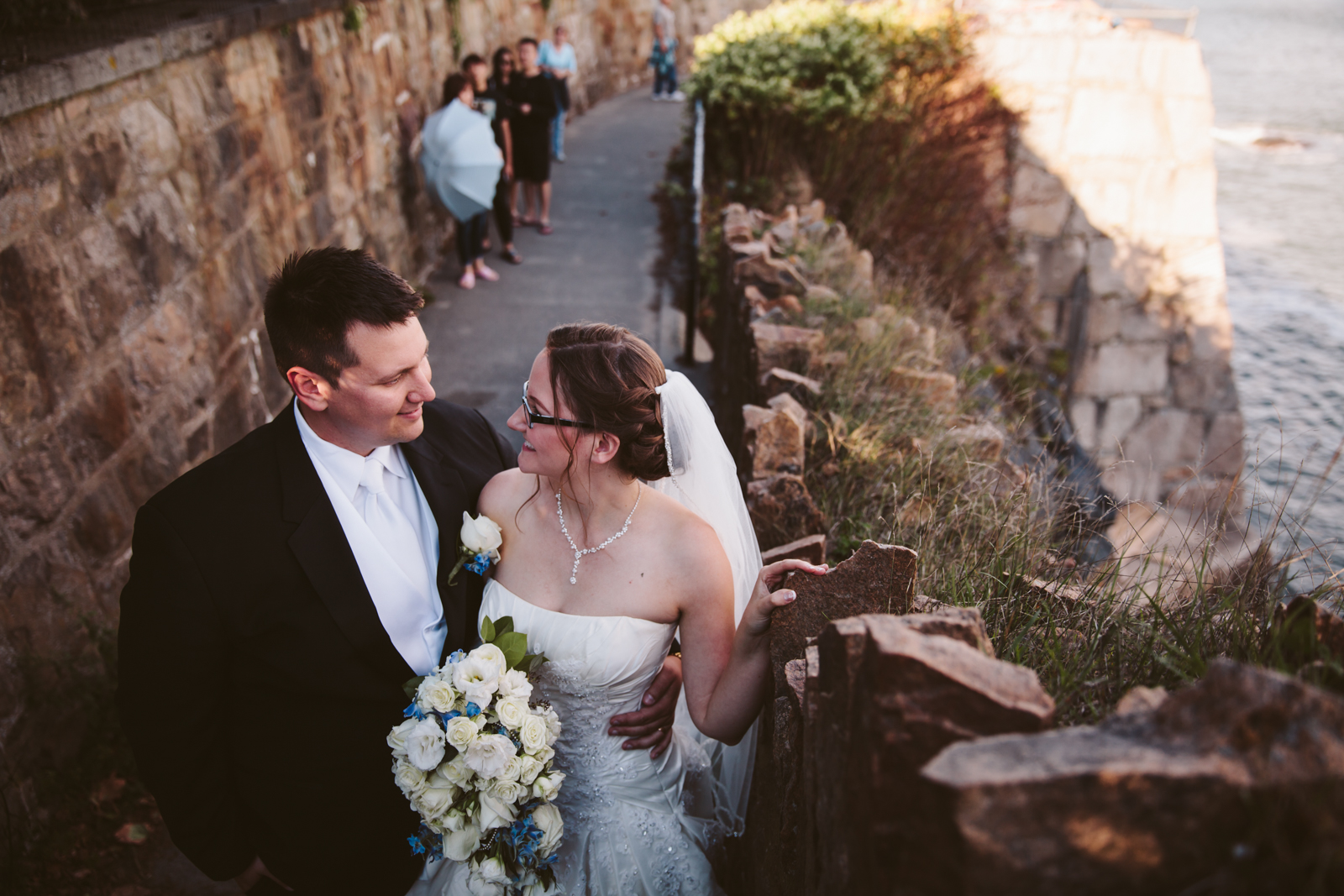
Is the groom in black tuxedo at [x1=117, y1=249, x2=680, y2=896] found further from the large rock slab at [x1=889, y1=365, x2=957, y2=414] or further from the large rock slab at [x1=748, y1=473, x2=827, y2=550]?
the large rock slab at [x1=889, y1=365, x2=957, y2=414]

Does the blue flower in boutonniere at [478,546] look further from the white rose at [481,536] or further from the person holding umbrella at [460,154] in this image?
the person holding umbrella at [460,154]

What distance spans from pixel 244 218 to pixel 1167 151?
1099 centimetres

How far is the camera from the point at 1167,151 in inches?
413

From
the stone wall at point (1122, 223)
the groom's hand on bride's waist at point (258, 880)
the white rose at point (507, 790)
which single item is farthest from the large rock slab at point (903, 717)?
the stone wall at point (1122, 223)

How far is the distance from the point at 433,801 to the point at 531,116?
779 centimetres

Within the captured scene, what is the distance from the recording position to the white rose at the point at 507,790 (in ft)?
6.16

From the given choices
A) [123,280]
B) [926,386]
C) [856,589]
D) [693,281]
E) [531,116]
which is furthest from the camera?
[531,116]

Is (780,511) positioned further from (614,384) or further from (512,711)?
(512,711)

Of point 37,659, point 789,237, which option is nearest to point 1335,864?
point 37,659

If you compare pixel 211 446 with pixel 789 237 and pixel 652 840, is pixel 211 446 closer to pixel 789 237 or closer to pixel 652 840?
pixel 652 840

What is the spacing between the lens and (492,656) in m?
1.95

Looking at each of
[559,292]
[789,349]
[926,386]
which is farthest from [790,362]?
[559,292]

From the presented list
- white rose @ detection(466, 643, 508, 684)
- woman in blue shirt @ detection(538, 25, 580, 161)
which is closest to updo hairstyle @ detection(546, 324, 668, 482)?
white rose @ detection(466, 643, 508, 684)

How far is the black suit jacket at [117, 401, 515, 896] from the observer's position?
74.3 inches
